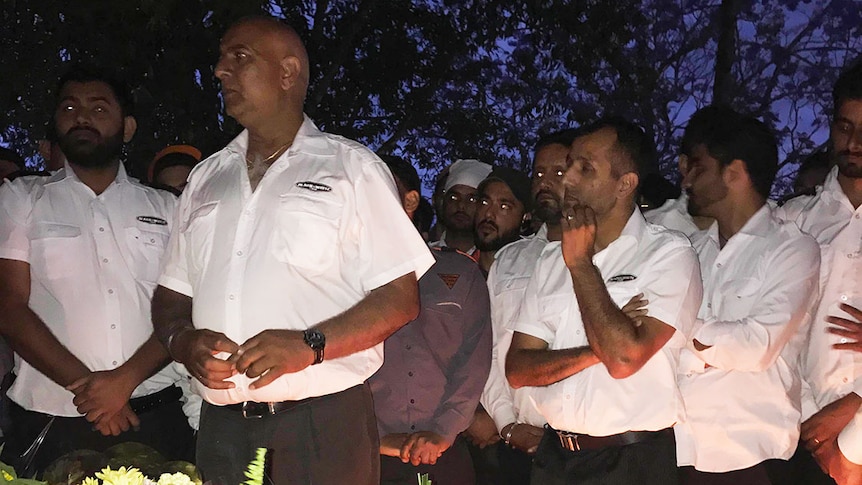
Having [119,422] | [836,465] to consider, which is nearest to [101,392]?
[119,422]

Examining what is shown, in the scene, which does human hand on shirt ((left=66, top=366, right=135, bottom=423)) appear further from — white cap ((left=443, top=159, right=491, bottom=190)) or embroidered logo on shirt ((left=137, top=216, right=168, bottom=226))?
white cap ((left=443, top=159, right=491, bottom=190))

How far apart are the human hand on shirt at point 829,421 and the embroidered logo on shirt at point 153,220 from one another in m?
3.02

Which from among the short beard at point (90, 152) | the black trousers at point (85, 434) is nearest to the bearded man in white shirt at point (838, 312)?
the black trousers at point (85, 434)

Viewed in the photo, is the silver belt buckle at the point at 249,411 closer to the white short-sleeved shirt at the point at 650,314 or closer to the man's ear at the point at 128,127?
the white short-sleeved shirt at the point at 650,314

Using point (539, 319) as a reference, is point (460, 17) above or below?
above

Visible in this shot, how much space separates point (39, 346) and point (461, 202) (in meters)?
2.65

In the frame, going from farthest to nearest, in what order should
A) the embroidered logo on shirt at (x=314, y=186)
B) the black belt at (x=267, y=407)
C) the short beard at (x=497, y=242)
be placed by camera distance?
the short beard at (x=497, y=242)
the embroidered logo on shirt at (x=314, y=186)
the black belt at (x=267, y=407)

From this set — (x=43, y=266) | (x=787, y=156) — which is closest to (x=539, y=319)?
(x=43, y=266)

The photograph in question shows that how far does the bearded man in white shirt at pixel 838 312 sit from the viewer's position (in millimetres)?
4121

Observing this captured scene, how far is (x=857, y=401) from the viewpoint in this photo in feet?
13.4

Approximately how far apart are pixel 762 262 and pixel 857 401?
72 cm

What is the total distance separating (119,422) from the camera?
412 cm

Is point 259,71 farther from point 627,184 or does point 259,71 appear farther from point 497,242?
point 497,242

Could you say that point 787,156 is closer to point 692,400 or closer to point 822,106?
point 822,106
